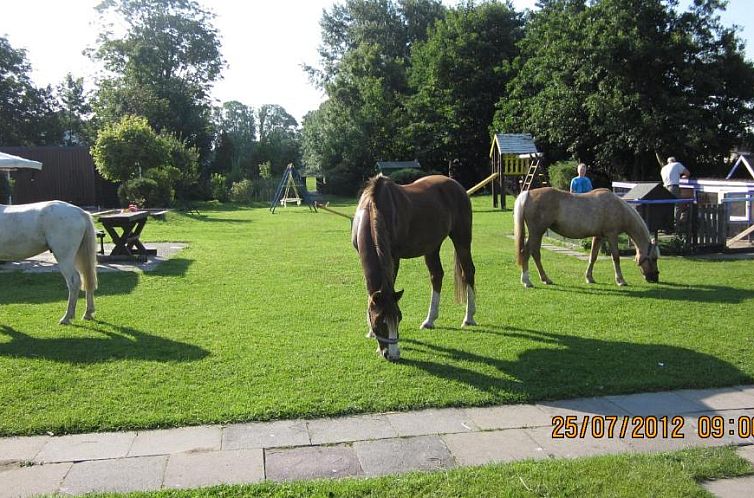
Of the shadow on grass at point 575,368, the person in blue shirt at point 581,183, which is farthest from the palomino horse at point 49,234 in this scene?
the person in blue shirt at point 581,183

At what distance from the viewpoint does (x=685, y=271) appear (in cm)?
1016

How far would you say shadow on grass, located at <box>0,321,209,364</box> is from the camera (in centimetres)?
565

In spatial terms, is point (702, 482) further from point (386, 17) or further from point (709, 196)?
point (386, 17)

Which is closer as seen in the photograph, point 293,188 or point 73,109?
point 293,188

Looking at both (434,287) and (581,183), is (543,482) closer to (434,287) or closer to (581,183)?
(434,287)

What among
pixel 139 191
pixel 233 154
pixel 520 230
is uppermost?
pixel 233 154

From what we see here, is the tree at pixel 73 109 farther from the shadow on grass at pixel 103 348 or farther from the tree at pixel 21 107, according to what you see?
the shadow on grass at pixel 103 348

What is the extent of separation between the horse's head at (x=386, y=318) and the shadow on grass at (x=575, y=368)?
0.18 meters

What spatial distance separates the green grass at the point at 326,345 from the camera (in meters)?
4.54

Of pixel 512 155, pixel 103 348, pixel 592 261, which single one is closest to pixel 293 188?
pixel 512 155

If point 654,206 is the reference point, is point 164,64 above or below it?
above

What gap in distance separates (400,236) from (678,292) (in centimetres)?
480
